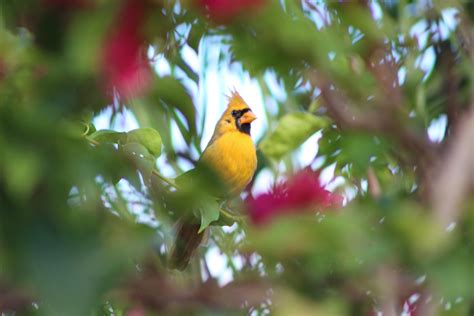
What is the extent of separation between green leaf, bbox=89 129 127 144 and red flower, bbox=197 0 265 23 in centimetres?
28

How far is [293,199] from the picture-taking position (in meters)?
0.83

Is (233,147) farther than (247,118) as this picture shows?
No

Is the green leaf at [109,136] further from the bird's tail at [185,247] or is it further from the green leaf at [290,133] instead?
the bird's tail at [185,247]

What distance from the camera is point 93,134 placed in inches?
31.1

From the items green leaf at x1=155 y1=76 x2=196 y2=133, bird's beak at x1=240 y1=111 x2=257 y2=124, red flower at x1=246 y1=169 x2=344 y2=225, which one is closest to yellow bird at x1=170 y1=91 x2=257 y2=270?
bird's beak at x1=240 y1=111 x2=257 y2=124

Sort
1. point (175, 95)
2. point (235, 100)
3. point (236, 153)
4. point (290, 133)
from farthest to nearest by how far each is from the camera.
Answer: point (235, 100), point (236, 153), point (290, 133), point (175, 95)

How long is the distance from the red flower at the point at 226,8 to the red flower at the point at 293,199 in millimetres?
250

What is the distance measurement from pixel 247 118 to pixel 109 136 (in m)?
2.20

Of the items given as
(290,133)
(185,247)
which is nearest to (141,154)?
(290,133)

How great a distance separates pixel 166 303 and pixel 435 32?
997 millimetres

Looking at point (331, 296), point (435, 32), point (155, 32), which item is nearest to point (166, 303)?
point (331, 296)

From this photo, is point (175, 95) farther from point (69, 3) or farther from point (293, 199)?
point (293, 199)

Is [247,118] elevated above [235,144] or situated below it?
above

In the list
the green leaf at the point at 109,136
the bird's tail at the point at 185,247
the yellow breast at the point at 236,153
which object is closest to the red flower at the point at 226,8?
the green leaf at the point at 109,136
